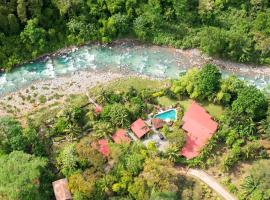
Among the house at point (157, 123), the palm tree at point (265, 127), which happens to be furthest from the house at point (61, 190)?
the palm tree at point (265, 127)

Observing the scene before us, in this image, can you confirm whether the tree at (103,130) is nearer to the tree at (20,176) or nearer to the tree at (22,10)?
the tree at (20,176)

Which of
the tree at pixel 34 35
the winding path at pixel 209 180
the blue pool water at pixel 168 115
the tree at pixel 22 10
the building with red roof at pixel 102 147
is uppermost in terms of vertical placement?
the tree at pixel 22 10

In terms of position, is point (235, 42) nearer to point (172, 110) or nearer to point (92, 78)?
point (172, 110)

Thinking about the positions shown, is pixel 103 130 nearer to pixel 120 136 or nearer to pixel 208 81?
pixel 120 136

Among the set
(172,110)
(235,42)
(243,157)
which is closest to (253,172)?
(243,157)

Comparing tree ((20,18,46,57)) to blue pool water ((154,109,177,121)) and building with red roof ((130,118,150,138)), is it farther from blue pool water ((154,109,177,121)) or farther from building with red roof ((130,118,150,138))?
blue pool water ((154,109,177,121))

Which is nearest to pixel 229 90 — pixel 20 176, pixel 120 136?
pixel 120 136

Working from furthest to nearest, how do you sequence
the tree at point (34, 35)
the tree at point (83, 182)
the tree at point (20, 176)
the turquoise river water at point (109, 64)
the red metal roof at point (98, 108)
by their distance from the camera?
the turquoise river water at point (109, 64) → the tree at point (34, 35) → the red metal roof at point (98, 108) → the tree at point (83, 182) → the tree at point (20, 176)
